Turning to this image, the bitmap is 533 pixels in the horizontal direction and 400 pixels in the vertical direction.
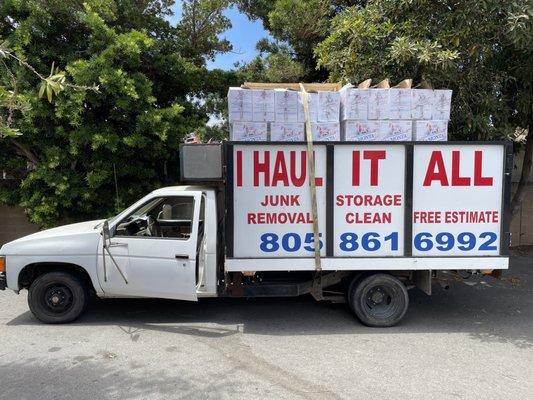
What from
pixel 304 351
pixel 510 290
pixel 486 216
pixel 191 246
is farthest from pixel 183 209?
pixel 510 290

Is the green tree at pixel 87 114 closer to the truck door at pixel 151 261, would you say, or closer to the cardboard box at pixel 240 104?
the truck door at pixel 151 261

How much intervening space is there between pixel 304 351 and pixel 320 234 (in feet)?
4.38

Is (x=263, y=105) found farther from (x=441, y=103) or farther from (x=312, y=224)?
(x=441, y=103)

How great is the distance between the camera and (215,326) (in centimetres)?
593

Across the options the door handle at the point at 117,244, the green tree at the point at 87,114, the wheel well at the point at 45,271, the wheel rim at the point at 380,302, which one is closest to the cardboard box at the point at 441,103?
the wheel rim at the point at 380,302

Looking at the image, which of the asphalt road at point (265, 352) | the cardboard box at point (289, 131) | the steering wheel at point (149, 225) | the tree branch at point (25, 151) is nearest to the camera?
the asphalt road at point (265, 352)

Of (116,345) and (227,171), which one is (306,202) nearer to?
(227,171)

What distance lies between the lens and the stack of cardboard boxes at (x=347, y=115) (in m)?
5.60

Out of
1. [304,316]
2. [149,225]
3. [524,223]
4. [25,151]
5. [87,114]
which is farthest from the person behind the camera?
[524,223]

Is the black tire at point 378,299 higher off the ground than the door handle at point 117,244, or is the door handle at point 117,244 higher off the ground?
the door handle at point 117,244

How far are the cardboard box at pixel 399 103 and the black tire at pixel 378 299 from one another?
6.38 feet

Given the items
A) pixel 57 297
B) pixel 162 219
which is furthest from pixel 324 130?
pixel 57 297

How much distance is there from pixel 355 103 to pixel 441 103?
103 cm

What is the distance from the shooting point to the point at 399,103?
221 inches
